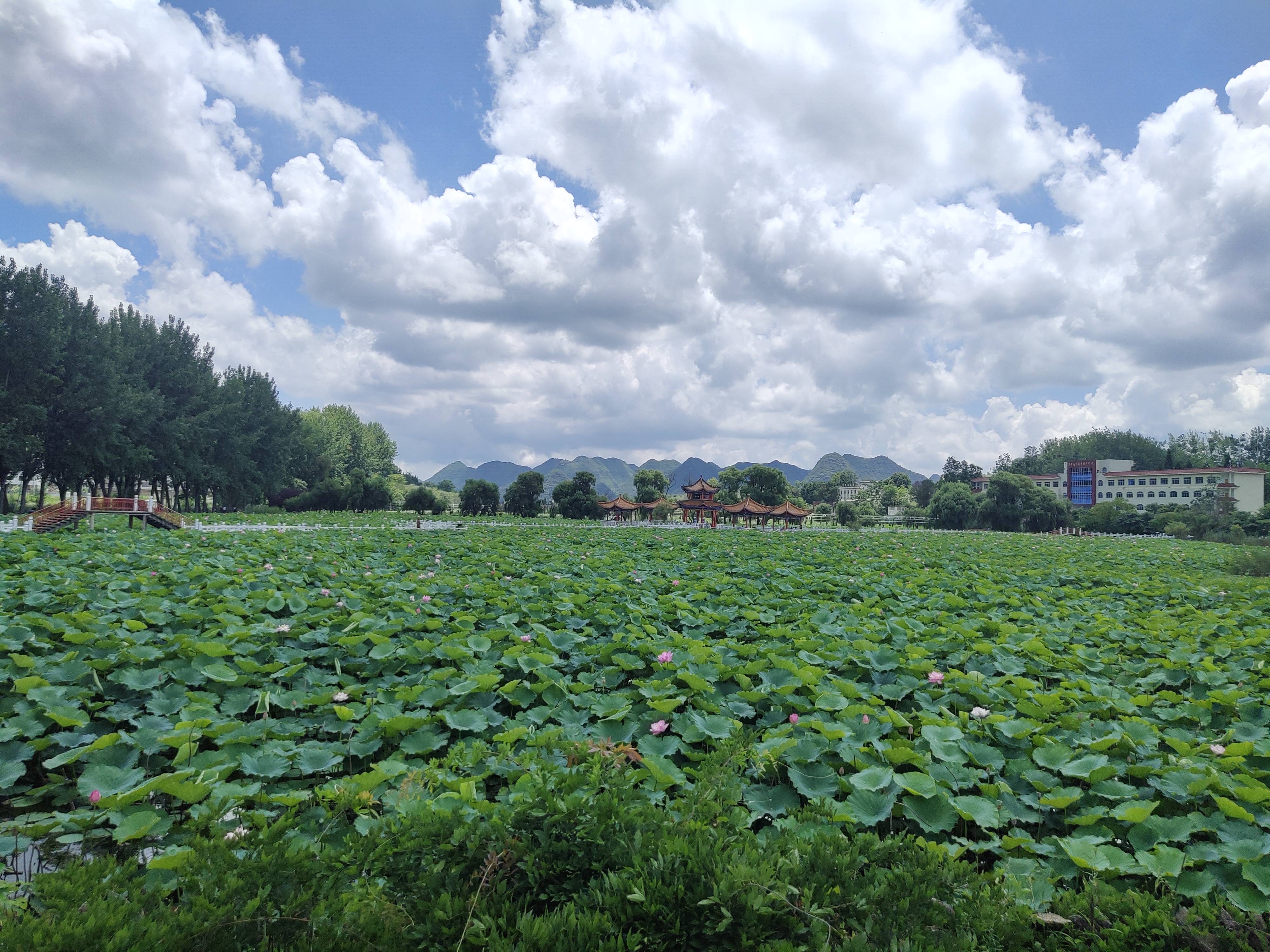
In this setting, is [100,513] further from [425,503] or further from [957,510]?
[957,510]

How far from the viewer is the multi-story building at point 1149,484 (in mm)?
69938

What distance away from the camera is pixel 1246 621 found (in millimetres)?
7410

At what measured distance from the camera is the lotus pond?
9.11 feet

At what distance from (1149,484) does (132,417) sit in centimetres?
10023

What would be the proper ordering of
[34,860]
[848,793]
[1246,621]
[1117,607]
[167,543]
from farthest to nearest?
1. [167,543]
2. [1117,607]
3. [1246,621]
4. [848,793]
5. [34,860]

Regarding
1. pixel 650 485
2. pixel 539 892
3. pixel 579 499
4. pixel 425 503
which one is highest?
pixel 650 485

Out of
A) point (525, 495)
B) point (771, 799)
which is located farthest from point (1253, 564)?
point (525, 495)

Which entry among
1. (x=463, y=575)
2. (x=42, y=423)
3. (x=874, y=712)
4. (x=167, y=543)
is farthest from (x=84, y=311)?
(x=874, y=712)

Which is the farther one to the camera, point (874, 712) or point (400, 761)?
point (874, 712)

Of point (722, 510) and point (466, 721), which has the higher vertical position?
point (722, 510)

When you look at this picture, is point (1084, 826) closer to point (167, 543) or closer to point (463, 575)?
point (463, 575)

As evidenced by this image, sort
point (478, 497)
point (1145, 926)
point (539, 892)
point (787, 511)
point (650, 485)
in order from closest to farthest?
point (1145, 926)
point (539, 892)
point (787, 511)
point (478, 497)
point (650, 485)

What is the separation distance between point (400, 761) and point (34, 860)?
4.77 ft

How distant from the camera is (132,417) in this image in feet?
105
